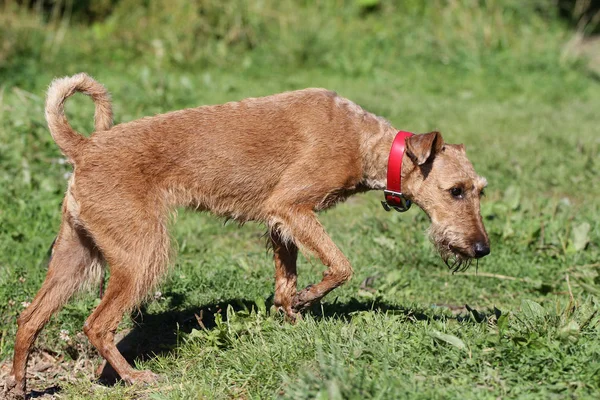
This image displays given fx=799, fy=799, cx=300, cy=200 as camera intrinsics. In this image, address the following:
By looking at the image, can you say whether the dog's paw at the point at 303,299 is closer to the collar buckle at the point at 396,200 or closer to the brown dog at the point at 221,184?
the brown dog at the point at 221,184

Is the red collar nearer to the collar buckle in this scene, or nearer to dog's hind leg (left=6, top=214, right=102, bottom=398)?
the collar buckle

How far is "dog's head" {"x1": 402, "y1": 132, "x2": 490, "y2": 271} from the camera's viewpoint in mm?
4844

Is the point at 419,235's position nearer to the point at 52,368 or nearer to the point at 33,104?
the point at 52,368

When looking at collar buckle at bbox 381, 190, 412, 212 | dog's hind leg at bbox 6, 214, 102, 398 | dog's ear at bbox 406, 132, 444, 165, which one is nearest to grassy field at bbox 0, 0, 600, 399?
dog's hind leg at bbox 6, 214, 102, 398

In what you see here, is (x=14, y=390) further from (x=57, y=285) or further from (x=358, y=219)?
(x=358, y=219)

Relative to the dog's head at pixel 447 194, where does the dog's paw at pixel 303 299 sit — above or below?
below

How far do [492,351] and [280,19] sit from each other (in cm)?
910

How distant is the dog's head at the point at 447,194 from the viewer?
4844mm

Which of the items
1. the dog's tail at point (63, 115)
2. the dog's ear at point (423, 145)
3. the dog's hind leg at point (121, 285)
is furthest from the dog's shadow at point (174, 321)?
the dog's tail at point (63, 115)

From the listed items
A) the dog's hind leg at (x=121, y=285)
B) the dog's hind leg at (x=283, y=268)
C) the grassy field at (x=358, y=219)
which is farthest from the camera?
the dog's hind leg at (x=283, y=268)

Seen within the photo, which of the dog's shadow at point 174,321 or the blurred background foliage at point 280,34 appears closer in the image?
the dog's shadow at point 174,321

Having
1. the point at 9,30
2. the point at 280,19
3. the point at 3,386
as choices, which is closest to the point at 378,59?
the point at 280,19

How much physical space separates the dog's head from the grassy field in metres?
0.47

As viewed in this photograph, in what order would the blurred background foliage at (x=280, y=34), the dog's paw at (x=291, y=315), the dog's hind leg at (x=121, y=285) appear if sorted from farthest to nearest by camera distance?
the blurred background foliage at (x=280, y=34) → the dog's paw at (x=291, y=315) → the dog's hind leg at (x=121, y=285)
